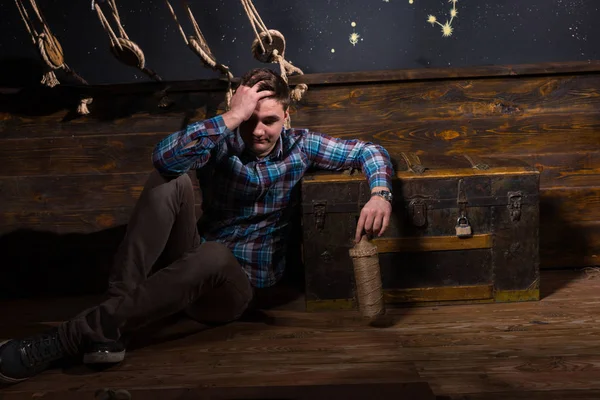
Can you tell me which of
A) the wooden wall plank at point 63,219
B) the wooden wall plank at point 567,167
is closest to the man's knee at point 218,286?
the wooden wall plank at point 63,219

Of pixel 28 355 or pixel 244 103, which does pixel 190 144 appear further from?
pixel 28 355

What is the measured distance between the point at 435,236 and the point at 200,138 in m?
1.06

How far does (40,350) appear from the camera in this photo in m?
2.19

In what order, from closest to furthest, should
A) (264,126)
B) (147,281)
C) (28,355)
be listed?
(28,355) < (147,281) < (264,126)

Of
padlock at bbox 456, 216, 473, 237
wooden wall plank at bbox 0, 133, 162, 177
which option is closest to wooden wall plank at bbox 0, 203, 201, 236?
wooden wall plank at bbox 0, 133, 162, 177

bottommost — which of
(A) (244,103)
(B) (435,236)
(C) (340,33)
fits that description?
A: (B) (435,236)

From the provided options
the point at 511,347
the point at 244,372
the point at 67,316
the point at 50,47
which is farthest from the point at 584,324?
the point at 50,47

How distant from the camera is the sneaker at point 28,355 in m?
2.15

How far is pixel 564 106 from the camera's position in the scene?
10.6 feet

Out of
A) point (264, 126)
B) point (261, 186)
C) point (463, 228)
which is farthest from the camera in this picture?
point (463, 228)

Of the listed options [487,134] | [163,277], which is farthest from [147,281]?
[487,134]

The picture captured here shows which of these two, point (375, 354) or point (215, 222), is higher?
point (215, 222)

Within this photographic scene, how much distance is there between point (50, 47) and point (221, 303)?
51.0 inches

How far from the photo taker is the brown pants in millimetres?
2219
